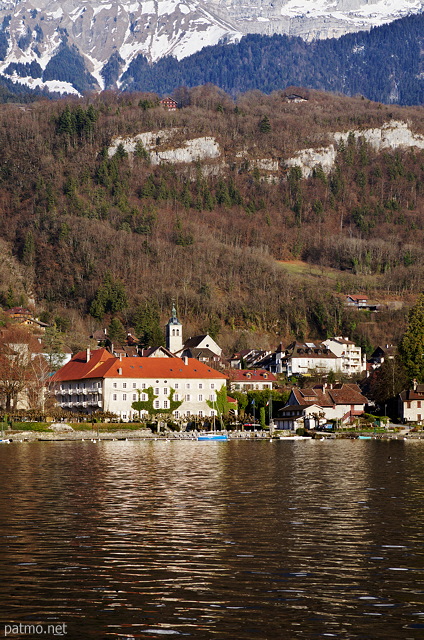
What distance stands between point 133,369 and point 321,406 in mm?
21935

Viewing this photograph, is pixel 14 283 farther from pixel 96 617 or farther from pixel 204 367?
pixel 96 617

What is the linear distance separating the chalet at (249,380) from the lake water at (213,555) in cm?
8509

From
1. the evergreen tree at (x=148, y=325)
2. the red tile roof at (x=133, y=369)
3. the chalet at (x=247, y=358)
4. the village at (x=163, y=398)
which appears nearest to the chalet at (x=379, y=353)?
the chalet at (x=247, y=358)

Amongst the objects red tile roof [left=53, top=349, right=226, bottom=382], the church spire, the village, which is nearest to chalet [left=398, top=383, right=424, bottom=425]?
the village

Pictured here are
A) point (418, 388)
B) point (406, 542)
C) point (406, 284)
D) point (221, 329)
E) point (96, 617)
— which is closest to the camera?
point (96, 617)

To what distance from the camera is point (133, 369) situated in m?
112

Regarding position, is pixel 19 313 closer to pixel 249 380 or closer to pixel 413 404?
pixel 249 380

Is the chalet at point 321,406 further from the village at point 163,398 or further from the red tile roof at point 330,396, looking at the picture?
the village at point 163,398

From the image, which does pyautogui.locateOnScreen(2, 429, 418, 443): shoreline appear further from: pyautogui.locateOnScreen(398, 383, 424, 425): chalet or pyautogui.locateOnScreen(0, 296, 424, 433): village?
pyautogui.locateOnScreen(398, 383, 424, 425): chalet

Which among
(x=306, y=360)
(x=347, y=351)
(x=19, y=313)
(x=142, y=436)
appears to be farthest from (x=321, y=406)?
(x=19, y=313)

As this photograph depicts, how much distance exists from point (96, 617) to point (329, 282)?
179 m

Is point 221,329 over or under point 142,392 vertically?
over

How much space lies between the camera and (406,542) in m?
26.7

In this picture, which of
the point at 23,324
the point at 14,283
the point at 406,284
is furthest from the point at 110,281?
the point at 406,284
